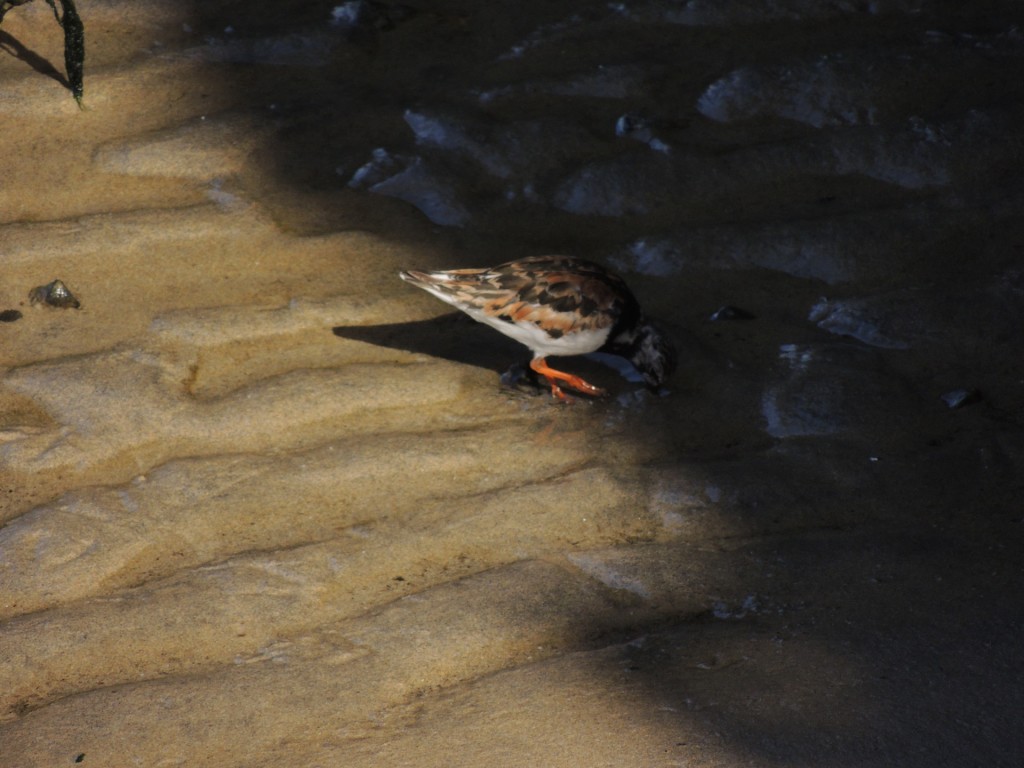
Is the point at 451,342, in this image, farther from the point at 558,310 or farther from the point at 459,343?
the point at 558,310

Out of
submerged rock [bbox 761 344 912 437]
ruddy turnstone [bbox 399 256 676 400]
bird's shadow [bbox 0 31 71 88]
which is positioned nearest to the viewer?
submerged rock [bbox 761 344 912 437]

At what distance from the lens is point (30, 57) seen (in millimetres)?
5332

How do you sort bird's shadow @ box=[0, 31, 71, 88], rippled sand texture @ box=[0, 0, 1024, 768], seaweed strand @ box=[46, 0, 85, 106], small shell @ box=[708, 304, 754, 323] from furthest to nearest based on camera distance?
bird's shadow @ box=[0, 31, 71, 88], seaweed strand @ box=[46, 0, 85, 106], small shell @ box=[708, 304, 754, 323], rippled sand texture @ box=[0, 0, 1024, 768]

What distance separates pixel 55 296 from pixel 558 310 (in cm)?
180

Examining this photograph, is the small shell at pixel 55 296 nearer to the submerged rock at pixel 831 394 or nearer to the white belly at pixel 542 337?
the white belly at pixel 542 337

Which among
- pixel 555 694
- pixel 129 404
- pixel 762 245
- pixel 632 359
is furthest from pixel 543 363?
pixel 555 694

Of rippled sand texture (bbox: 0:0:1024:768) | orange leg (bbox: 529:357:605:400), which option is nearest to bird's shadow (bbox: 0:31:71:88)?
rippled sand texture (bbox: 0:0:1024:768)

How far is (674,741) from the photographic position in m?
2.59

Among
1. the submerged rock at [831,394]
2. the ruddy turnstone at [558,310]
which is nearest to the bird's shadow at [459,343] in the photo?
the ruddy turnstone at [558,310]

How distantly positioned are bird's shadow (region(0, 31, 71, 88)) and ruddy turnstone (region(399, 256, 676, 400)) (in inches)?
85.2

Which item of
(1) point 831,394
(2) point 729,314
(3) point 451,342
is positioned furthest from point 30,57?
(1) point 831,394

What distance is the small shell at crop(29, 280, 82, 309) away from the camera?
4.27 m

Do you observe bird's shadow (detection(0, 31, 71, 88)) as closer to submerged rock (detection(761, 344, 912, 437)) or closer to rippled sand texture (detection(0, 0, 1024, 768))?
rippled sand texture (detection(0, 0, 1024, 768))

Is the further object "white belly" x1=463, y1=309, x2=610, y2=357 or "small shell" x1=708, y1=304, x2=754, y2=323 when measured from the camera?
"small shell" x1=708, y1=304, x2=754, y2=323
